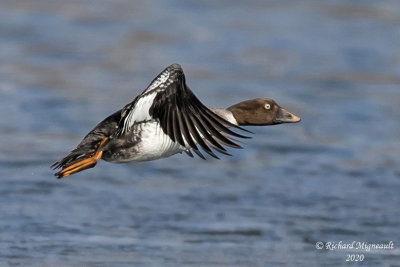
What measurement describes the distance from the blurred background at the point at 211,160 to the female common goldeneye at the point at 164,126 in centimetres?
101

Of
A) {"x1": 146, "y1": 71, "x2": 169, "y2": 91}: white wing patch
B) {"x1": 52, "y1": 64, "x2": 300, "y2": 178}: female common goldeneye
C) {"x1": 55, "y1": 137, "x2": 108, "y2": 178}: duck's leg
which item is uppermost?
{"x1": 146, "y1": 71, "x2": 169, "y2": 91}: white wing patch

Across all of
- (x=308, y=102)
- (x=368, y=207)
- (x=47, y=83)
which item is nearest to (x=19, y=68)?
(x=47, y=83)

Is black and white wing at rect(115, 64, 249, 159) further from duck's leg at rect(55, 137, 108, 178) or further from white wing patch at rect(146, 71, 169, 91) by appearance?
duck's leg at rect(55, 137, 108, 178)

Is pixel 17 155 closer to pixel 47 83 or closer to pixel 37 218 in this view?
pixel 37 218

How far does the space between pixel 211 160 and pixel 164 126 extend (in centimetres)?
449

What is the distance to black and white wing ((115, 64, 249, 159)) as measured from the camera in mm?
6500

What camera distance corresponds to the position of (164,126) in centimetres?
673

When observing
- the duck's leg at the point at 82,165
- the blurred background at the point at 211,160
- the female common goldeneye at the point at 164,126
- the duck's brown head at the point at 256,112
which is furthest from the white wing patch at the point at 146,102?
the blurred background at the point at 211,160

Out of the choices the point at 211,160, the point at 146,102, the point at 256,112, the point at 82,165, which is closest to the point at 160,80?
the point at 146,102

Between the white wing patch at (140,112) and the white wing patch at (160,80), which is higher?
the white wing patch at (160,80)

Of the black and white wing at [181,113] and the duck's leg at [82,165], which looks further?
the duck's leg at [82,165]

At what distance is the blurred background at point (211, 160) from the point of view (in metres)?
8.42

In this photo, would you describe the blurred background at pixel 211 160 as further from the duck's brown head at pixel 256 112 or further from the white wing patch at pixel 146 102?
the white wing patch at pixel 146 102

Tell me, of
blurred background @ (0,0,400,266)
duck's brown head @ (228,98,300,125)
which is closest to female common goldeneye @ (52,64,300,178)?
duck's brown head @ (228,98,300,125)
